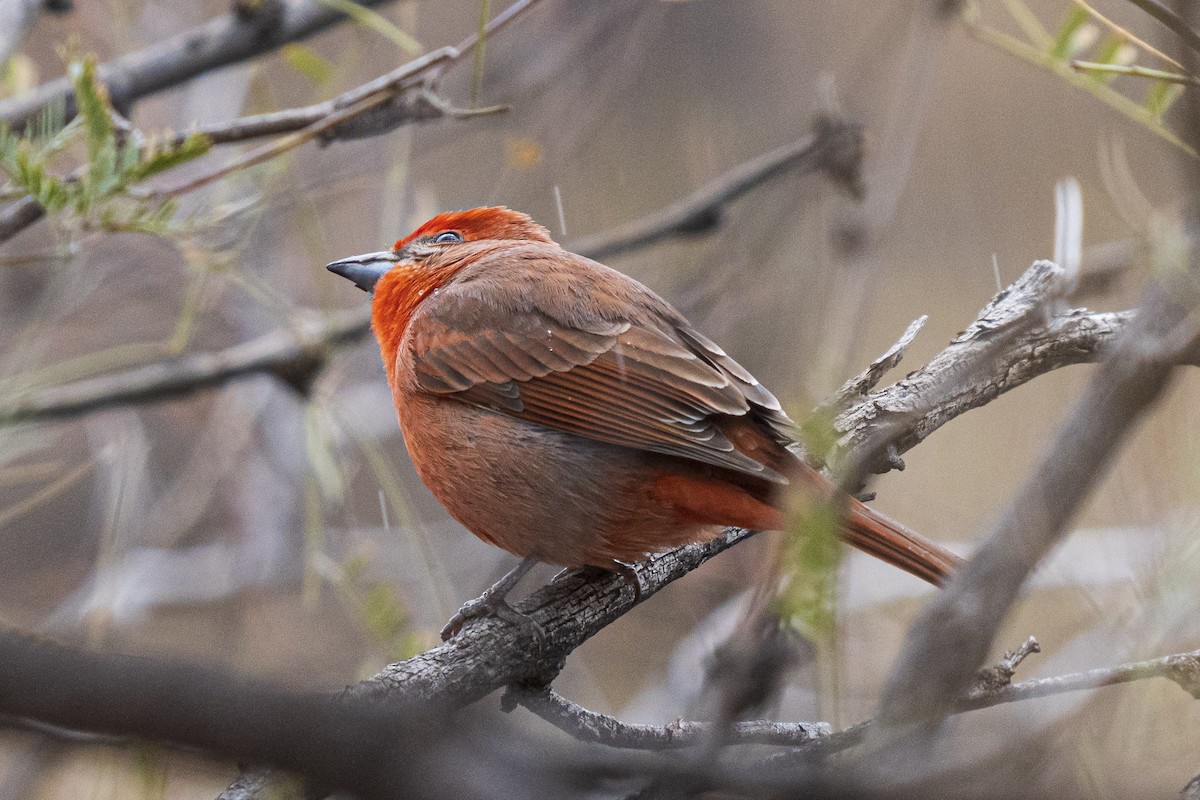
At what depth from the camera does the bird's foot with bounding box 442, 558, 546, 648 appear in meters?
3.31

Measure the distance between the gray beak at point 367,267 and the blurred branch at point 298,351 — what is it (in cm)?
34

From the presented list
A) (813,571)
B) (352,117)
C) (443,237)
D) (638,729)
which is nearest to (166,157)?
(352,117)

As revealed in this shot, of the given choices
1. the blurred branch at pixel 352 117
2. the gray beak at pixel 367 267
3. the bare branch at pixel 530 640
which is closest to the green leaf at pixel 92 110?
the blurred branch at pixel 352 117

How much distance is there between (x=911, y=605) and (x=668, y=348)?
2.35m

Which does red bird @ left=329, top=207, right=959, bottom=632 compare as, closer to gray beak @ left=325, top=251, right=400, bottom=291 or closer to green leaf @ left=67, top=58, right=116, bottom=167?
Result: gray beak @ left=325, top=251, right=400, bottom=291

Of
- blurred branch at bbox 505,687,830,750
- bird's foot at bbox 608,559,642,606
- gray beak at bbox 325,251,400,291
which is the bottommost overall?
blurred branch at bbox 505,687,830,750

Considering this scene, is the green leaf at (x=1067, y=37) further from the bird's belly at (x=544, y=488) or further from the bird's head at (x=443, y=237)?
the bird's head at (x=443, y=237)

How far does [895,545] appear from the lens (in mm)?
2918

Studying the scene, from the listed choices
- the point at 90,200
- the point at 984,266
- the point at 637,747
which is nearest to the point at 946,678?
the point at 637,747

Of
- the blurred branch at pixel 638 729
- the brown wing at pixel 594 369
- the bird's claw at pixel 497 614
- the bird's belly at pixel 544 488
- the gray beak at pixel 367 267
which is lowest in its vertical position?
the blurred branch at pixel 638 729

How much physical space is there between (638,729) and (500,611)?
0.54 metres

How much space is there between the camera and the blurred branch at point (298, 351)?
16.0ft

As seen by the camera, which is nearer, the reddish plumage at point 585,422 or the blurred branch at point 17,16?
the reddish plumage at point 585,422

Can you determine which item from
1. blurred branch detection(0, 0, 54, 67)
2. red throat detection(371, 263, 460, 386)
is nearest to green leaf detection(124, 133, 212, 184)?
red throat detection(371, 263, 460, 386)
